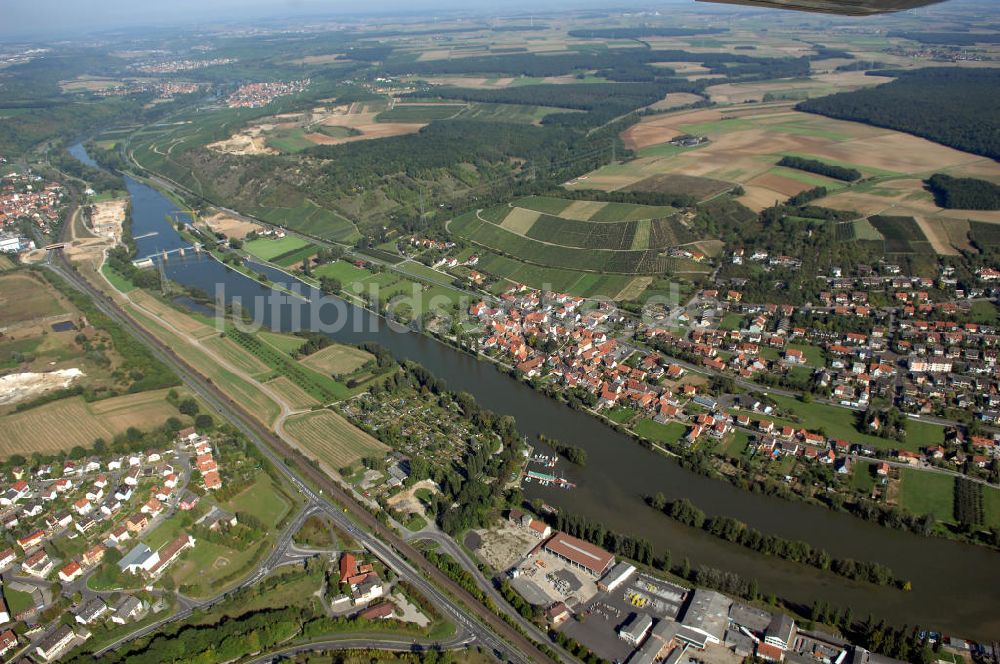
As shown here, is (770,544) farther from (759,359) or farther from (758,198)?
(758,198)

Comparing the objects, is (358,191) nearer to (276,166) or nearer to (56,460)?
(276,166)

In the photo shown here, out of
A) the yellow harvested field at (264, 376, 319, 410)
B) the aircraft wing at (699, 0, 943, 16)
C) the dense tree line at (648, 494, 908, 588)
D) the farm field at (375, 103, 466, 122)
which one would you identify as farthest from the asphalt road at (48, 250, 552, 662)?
the farm field at (375, 103, 466, 122)

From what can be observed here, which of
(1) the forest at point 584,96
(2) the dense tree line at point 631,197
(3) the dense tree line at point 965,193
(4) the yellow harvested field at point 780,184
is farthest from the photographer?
(1) the forest at point 584,96

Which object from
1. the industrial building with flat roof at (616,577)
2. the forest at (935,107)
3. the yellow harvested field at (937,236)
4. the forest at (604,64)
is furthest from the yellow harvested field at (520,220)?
the forest at (604,64)

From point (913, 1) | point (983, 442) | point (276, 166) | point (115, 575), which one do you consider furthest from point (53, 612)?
point (276, 166)

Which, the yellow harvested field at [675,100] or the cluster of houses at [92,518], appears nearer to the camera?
the cluster of houses at [92,518]

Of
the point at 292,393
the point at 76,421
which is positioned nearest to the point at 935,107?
the point at 292,393

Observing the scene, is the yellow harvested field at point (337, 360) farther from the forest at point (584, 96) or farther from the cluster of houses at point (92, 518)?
the forest at point (584, 96)
